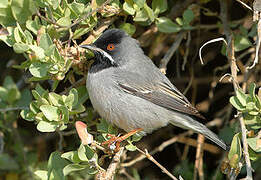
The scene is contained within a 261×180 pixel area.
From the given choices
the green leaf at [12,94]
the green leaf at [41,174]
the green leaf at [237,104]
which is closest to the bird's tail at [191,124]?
the green leaf at [237,104]

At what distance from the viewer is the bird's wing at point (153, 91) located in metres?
3.73

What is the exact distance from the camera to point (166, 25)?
12.5ft

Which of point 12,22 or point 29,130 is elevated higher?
point 12,22

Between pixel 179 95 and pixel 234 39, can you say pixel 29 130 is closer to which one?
pixel 179 95

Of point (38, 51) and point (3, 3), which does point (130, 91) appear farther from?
point (3, 3)

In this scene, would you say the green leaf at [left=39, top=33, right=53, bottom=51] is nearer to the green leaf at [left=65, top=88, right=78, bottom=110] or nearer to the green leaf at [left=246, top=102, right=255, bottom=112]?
the green leaf at [left=65, top=88, right=78, bottom=110]

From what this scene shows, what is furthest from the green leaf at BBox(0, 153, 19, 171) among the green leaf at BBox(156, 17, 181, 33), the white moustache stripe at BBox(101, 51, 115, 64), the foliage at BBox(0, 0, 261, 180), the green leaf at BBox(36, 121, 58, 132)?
the green leaf at BBox(156, 17, 181, 33)

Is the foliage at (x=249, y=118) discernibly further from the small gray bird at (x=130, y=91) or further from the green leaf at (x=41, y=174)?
the green leaf at (x=41, y=174)

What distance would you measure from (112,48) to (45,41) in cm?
96

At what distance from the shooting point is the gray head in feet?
12.0

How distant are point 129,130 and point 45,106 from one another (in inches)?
38.8

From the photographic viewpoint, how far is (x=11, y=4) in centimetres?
308

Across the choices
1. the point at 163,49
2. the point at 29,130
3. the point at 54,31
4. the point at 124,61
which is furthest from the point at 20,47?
the point at 29,130

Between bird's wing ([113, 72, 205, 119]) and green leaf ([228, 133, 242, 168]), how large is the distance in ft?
2.66
